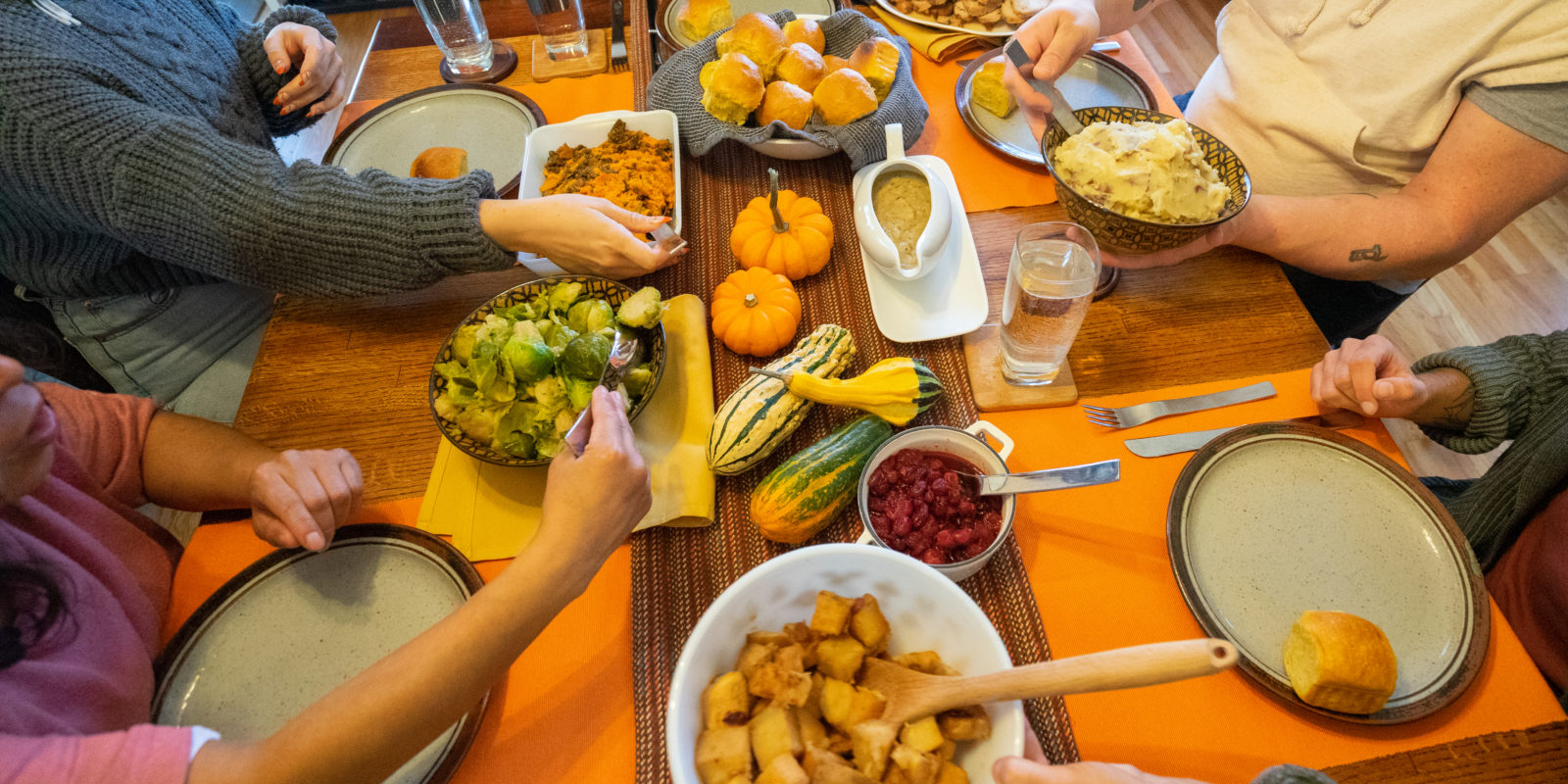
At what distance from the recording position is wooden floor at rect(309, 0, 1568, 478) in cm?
265

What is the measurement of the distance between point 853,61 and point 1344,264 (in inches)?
43.0

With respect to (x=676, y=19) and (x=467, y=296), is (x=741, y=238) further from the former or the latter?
(x=676, y=19)

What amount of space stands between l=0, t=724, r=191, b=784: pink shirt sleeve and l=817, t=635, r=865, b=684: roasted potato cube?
69 cm

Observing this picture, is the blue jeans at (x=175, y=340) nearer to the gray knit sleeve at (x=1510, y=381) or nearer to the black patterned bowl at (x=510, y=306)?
the black patterned bowl at (x=510, y=306)

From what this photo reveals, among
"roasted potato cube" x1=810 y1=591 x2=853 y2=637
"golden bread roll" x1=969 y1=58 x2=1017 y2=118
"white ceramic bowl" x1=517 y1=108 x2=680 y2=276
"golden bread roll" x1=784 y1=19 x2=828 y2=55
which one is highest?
"golden bread roll" x1=784 y1=19 x2=828 y2=55

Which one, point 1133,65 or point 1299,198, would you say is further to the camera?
point 1133,65

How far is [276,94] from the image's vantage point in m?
1.56

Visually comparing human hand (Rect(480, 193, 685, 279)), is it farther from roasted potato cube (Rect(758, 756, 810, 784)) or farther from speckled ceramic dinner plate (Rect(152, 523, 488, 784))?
roasted potato cube (Rect(758, 756, 810, 784))

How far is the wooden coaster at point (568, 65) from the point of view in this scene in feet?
5.86

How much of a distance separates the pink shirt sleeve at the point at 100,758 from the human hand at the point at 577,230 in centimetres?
84

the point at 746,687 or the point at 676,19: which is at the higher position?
the point at 676,19

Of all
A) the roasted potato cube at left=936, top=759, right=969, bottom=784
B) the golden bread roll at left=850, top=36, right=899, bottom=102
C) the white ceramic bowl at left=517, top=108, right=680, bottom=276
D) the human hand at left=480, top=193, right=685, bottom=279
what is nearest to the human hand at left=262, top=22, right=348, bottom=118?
the white ceramic bowl at left=517, top=108, right=680, bottom=276

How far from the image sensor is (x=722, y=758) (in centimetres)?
69

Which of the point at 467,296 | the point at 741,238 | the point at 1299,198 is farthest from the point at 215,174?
the point at 1299,198
